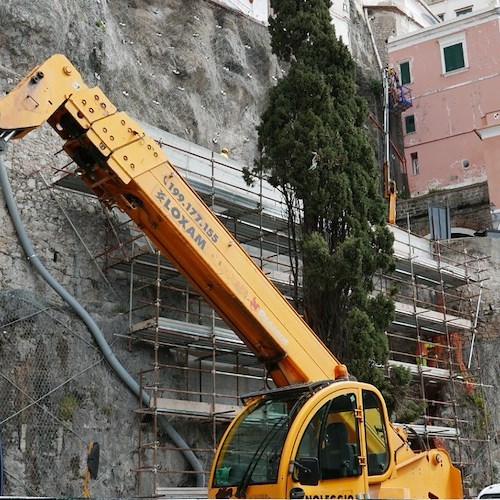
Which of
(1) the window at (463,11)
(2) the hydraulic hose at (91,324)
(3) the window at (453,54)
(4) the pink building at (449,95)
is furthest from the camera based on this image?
(1) the window at (463,11)

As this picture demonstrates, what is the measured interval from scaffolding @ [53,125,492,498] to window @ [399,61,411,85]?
13.2m

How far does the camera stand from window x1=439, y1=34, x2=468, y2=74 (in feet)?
111

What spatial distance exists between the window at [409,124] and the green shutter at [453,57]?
2.20 m

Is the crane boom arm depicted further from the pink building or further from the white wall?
the white wall

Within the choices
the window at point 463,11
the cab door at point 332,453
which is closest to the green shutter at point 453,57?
the window at point 463,11

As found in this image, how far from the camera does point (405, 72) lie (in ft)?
115

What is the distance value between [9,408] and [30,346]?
1.11 m

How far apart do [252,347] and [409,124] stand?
2560 cm

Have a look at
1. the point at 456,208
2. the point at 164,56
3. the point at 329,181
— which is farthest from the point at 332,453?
the point at 456,208

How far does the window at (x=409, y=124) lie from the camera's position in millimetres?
34641

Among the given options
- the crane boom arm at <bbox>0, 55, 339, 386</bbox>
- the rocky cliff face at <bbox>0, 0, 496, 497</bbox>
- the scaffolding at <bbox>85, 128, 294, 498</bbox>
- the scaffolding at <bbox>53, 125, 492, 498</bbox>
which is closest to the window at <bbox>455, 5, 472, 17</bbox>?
the rocky cliff face at <bbox>0, 0, 496, 497</bbox>

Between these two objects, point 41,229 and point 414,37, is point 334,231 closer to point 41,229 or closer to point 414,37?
point 41,229

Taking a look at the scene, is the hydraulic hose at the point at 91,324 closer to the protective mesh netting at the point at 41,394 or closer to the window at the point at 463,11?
the protective mesh netting at the point at 41,394

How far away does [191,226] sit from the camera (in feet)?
33.8
